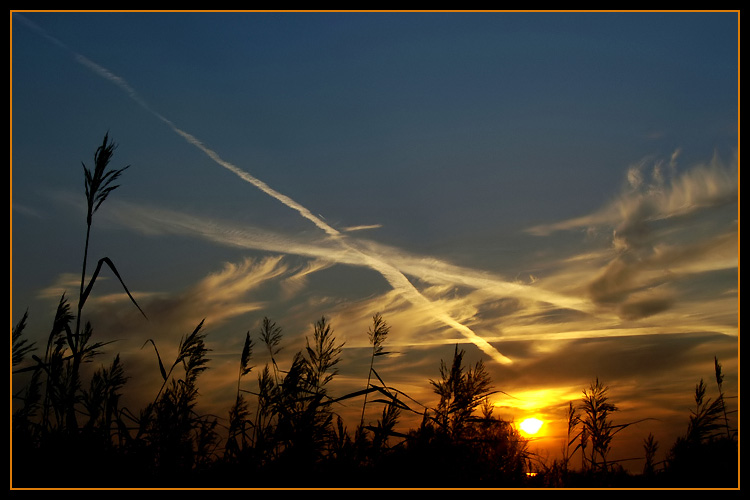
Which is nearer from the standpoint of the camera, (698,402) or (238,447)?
(238,447)

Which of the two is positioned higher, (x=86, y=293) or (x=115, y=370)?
(x=86, y=293)

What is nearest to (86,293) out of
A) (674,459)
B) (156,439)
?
(156,439)

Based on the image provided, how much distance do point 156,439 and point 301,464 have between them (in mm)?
966

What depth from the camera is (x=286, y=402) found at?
4117 millimetres

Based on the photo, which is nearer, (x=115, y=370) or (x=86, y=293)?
(x=86, y=293)
